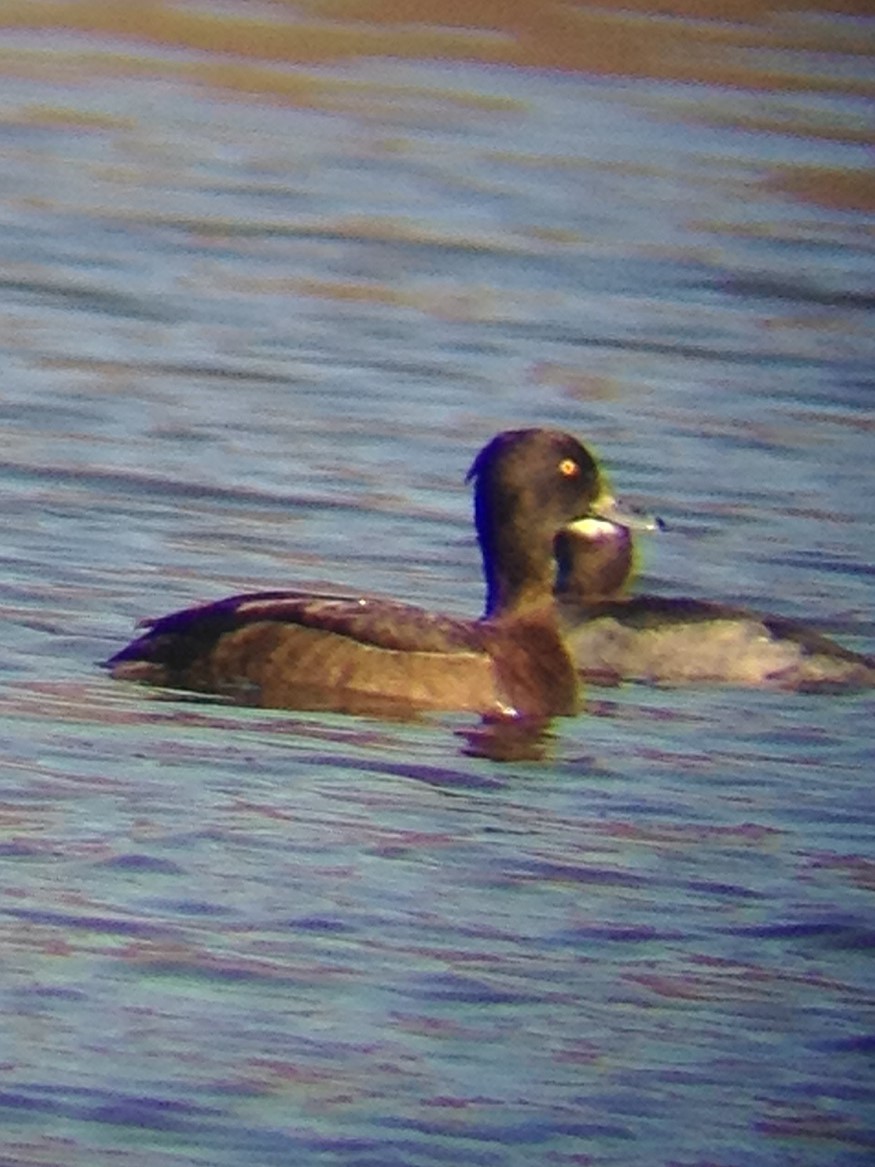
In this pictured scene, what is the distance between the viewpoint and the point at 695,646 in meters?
13.8

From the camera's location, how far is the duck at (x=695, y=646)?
13.7 metres

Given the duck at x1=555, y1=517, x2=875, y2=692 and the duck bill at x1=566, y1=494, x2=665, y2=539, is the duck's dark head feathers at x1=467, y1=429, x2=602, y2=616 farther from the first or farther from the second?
the duck at x1=555, y1=517, x2=875, y2=692

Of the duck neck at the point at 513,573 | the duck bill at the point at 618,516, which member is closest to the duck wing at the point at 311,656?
the duck neck at the point at 513,573

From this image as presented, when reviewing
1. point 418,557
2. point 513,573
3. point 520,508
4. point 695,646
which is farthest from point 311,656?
point 418,557

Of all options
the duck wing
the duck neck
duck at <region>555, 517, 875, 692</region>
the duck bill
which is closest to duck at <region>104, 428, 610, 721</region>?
the duck wing

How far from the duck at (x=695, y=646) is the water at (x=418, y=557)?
0.15 meters

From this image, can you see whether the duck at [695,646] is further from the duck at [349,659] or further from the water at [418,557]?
the duck at [349,659]

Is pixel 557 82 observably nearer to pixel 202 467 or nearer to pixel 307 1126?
pixel 202 467

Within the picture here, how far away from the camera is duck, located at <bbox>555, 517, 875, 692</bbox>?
45.0 ft

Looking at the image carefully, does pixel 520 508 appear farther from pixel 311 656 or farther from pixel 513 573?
pixel 311 656

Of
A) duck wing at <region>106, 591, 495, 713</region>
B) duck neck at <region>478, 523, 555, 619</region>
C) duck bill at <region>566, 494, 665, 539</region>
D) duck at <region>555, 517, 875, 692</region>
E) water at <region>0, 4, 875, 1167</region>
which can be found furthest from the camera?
duck bill at <region>566, 494, 665, 539</region>

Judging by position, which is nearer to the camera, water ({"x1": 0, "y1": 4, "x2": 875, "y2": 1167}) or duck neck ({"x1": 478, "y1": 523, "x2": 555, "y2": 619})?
water ({"x1": 0, "y1": 4, "x2": 875, "y2": 1167})

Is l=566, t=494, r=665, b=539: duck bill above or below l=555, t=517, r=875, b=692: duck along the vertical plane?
above

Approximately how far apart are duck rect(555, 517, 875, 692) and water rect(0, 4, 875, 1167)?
0.15 meters
